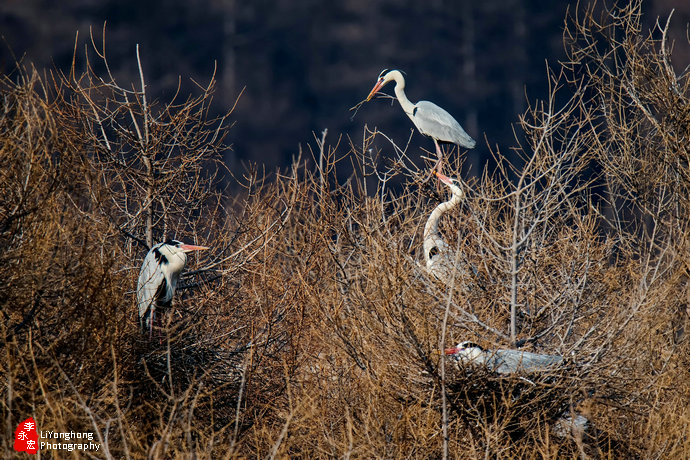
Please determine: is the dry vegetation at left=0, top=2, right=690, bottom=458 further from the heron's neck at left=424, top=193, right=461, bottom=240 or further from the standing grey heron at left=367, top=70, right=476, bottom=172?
the standing grey heron at left=367, top=70, right=476, bottom=172

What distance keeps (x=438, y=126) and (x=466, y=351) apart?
3.30 meters

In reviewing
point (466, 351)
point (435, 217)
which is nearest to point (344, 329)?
point (466, 351)

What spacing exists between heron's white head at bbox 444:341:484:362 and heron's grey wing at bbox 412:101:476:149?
309 centimetres

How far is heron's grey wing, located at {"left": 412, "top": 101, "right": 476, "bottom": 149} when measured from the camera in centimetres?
718

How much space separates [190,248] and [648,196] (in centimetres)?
440

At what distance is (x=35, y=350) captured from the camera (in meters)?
3.97

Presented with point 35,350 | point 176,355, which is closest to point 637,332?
point 176,355

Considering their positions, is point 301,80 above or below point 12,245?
above

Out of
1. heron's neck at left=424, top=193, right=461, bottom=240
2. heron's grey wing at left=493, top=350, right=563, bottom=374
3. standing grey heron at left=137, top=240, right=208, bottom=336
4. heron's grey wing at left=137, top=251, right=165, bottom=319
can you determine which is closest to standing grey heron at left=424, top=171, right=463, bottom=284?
heron's neck at left=424, top=193, right=461, bottom=240

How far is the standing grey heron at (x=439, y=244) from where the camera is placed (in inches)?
204

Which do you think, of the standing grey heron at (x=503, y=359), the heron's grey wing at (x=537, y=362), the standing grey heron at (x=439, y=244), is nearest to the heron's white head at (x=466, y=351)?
the standing grey heron at (x=503, y=359)

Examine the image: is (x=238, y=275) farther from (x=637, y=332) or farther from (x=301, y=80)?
(x=301, y=80)

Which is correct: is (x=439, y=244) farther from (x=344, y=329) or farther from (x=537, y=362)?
(x=537, y=362)

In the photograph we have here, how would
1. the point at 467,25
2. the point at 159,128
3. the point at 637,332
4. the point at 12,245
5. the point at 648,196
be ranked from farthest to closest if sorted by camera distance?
1. the point at 467,25
2. the point at 648,196
3. the point at 159,128
4. the point at 637,332
5. the point at 12,245
